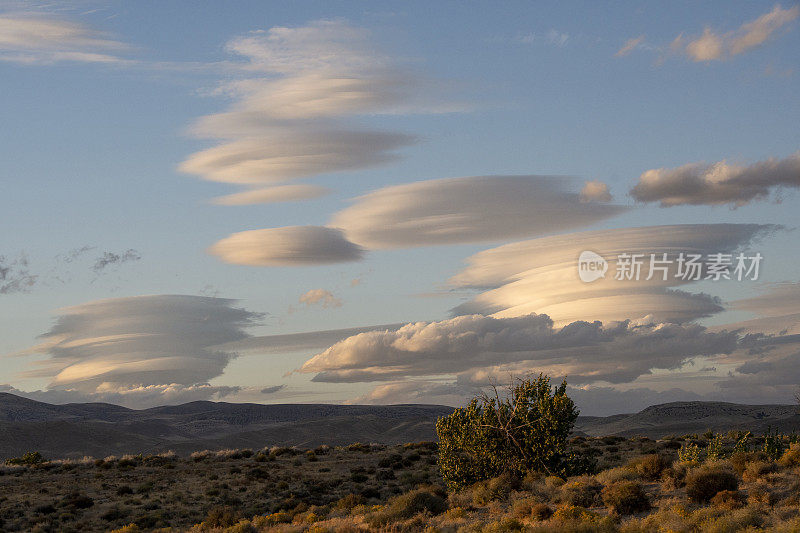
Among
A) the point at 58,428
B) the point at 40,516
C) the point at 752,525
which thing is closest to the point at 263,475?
the point at 40,516

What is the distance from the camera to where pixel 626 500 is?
89.0 feet

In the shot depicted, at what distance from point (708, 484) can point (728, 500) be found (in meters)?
1.63

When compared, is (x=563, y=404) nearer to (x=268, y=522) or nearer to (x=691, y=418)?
(x=268, y=522)

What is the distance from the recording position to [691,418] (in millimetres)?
144625

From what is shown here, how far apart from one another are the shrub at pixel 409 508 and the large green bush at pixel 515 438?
3.75m

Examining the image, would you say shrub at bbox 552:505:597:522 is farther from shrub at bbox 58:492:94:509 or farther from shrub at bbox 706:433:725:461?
shrub at bbox 58:492:94:509

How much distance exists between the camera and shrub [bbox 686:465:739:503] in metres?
27.1

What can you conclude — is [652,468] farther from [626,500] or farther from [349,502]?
[349,502]

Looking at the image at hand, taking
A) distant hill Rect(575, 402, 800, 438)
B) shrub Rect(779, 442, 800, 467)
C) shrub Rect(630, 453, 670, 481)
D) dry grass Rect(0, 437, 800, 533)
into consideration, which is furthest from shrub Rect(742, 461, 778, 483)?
distant hill Rect(575, 402, 800, 438)

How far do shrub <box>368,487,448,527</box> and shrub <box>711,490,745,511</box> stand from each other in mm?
11191

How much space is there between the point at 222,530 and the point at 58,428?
367 ft

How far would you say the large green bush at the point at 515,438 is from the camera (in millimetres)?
35438

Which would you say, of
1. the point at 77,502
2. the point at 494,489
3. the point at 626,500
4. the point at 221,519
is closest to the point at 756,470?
the point at 626,500

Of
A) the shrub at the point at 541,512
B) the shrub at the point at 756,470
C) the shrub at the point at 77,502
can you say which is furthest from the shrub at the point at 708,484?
the shrub at the point at 77,502
